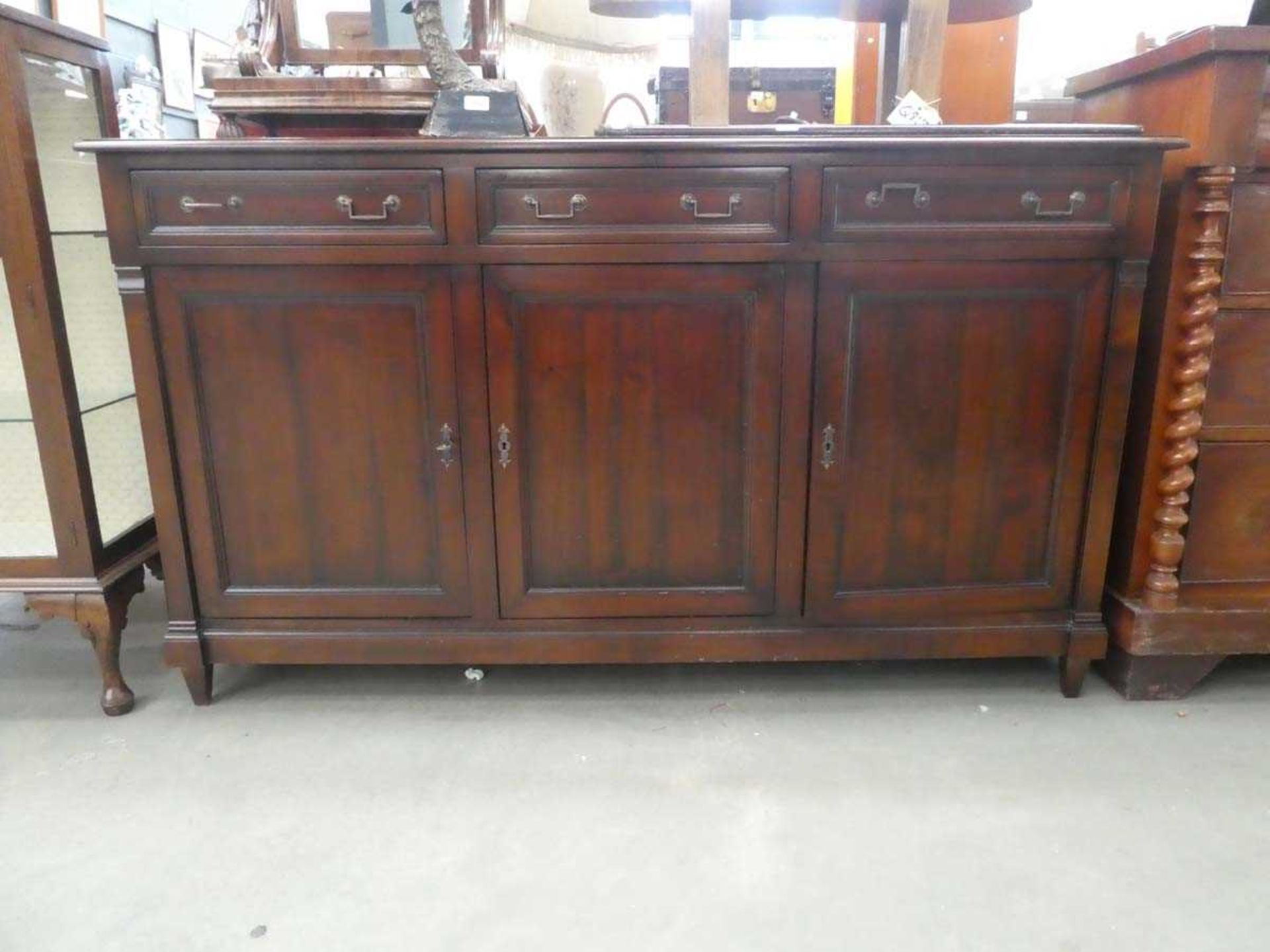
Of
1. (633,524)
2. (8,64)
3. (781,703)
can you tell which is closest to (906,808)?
(781,703)

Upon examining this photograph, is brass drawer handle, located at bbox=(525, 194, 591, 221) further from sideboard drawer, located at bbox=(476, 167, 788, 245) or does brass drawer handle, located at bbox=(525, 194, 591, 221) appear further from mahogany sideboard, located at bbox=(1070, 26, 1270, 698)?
mahogany sideboard, located at bbox=(1070, 26, 1270, 698)

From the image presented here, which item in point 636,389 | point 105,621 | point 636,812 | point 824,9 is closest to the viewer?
point 636,812

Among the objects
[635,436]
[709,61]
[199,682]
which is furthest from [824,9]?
[199,682]

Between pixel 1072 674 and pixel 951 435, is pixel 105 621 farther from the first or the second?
pixel 1072 674

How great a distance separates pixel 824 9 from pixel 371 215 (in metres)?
1.07

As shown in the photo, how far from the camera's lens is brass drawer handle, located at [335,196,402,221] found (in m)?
1.39

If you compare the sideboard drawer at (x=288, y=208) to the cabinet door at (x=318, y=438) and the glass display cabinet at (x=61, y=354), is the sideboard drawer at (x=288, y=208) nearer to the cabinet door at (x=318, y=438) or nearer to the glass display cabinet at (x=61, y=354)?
the cabinet door at (x=318, y=438)

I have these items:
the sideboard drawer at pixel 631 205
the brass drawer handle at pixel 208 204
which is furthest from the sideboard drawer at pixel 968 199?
the brass drawer handle at pixel 208 204

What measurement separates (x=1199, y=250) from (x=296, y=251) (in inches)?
58.8

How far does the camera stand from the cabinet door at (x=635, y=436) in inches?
56.7

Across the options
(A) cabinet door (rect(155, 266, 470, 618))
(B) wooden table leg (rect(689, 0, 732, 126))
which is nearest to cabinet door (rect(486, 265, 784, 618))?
(A) cabinet door (rect(155, 266, 470, 618))

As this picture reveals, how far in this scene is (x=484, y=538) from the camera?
1554 mm

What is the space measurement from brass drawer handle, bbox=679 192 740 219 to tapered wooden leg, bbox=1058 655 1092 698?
1020mm

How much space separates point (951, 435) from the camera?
1521 mm
